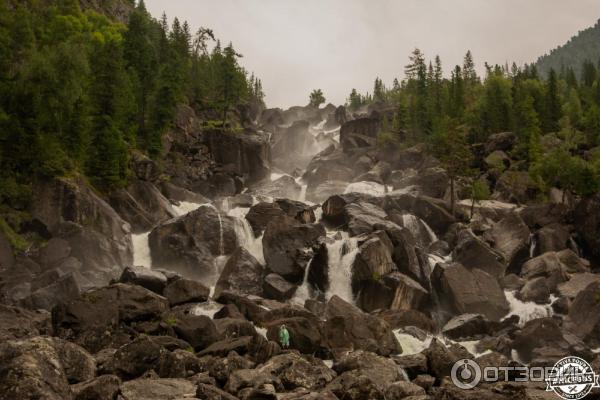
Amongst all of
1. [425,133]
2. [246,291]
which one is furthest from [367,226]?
[425,133]

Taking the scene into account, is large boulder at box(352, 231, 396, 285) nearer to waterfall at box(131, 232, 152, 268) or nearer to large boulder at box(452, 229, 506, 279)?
large boulder at box(452, 229, 506, 279)

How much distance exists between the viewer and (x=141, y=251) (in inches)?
1861

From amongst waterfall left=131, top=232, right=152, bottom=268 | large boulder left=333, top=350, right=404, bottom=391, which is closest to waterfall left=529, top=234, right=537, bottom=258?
large boulder left=333, top=350, right=404, bottom=391

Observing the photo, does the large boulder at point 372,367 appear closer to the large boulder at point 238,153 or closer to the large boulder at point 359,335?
the large boulder at point 359,335

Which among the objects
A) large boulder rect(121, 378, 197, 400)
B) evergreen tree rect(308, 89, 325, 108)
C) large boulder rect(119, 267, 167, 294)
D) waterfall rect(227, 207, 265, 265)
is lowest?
large boulder rect(121, 378, 197, 400)

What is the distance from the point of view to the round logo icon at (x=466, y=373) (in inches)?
963

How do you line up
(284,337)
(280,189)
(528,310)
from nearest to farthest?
(284,337) → (528,310) → (280,189)

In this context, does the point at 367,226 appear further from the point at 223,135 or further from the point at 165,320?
the point at 223,135

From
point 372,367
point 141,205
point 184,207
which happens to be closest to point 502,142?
point 184,207

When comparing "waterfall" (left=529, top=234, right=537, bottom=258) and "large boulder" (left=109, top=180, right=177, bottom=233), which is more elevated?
"large boulder" (left=109, top=180, right=177, bottom=233)

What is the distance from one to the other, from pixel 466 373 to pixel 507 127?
7575 centimetres

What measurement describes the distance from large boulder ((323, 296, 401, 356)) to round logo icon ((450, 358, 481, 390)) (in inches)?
212

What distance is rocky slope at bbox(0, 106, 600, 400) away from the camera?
20.9 metres

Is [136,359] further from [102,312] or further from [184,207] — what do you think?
[184,207]
